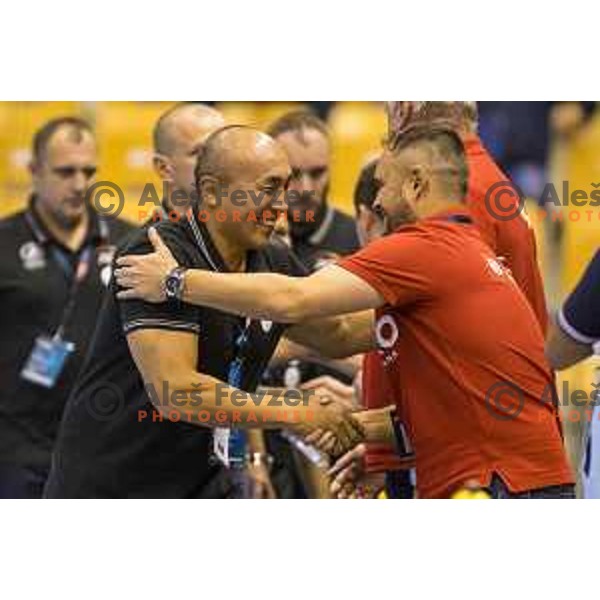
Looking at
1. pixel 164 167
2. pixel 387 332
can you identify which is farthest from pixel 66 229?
pixel 387 332

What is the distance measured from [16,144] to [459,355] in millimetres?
5097

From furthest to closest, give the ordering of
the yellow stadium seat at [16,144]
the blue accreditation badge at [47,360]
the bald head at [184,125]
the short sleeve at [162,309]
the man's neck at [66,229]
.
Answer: the yellow stadium seat at [16,144]
the man's neck at [66,229]
the blue accreditation badge at [47,360]
the bald head at [184,125]
the short sleeve at [162,309]

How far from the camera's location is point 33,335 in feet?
27.0

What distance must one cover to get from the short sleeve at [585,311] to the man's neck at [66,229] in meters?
3.38

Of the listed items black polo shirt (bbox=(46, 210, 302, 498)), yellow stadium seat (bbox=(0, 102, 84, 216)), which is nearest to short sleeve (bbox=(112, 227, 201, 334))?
black polo shirt (bbox=(46, 210, 302, 498))

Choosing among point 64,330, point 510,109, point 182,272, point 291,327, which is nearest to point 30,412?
point 64,330

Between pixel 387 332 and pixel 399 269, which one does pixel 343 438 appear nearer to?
pixel 387 332

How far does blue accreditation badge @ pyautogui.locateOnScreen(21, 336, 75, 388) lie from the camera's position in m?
8.18

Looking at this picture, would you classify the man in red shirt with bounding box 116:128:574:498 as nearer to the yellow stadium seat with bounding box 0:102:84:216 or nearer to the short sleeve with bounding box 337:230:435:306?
the short sleeve with bounding box 337:230:435:306

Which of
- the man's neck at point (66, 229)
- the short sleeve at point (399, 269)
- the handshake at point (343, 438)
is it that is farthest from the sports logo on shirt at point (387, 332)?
the man's neck at point (66, 229)

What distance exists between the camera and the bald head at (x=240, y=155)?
5.66 meters

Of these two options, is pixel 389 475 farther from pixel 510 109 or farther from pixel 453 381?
pixel 510 109

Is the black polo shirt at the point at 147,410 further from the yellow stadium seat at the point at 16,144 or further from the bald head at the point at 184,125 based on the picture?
the yellow stadium seat at the point at 16,144

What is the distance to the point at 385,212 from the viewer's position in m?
5.43
